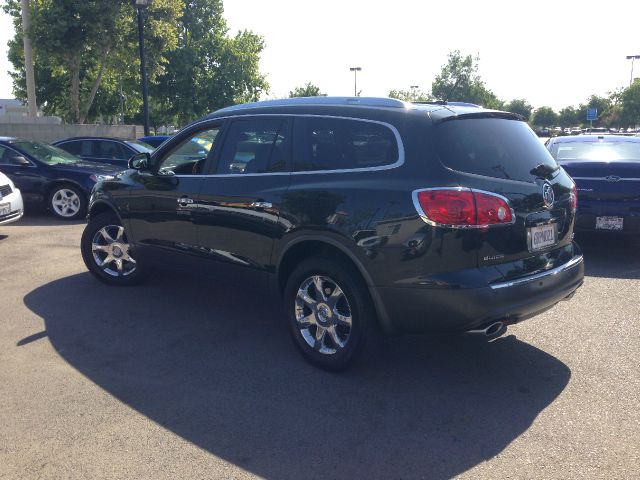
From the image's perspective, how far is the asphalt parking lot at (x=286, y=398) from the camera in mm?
3230

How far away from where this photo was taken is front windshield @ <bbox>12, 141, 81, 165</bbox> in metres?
11.5

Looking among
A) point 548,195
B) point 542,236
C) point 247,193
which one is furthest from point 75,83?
point 542,236

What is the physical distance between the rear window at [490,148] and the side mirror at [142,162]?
300cm

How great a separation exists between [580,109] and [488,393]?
96.6m

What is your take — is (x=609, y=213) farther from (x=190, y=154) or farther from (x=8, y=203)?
(x=8, y=203)

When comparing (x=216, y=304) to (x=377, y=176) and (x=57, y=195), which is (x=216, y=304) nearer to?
(x=377, y=176)

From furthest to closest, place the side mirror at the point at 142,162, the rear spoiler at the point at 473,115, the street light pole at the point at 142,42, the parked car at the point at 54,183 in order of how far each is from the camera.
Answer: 1. the street light pole at the point at 142,42
2. the parked car at the point at 54,183
3. the side mirror at the point at 142,162
4. the rear spoiler at the point at 473,115

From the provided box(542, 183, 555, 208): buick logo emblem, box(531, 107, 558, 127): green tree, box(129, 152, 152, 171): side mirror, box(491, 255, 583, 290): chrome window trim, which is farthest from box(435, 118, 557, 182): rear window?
box(531, 107, 558, 127): green tree

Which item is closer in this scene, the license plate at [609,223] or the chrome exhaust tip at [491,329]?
the chrome exhaust tip at [491,329]

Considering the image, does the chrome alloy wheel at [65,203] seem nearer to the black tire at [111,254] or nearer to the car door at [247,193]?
the black tire at [111,254]

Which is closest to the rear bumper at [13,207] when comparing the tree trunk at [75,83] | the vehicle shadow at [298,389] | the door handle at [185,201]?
the vehicle shadow at [298,389]

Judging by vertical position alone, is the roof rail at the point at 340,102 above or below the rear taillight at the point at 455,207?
above

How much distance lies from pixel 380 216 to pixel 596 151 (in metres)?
5.65

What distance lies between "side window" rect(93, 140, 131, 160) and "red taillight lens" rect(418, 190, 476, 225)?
11.1m
